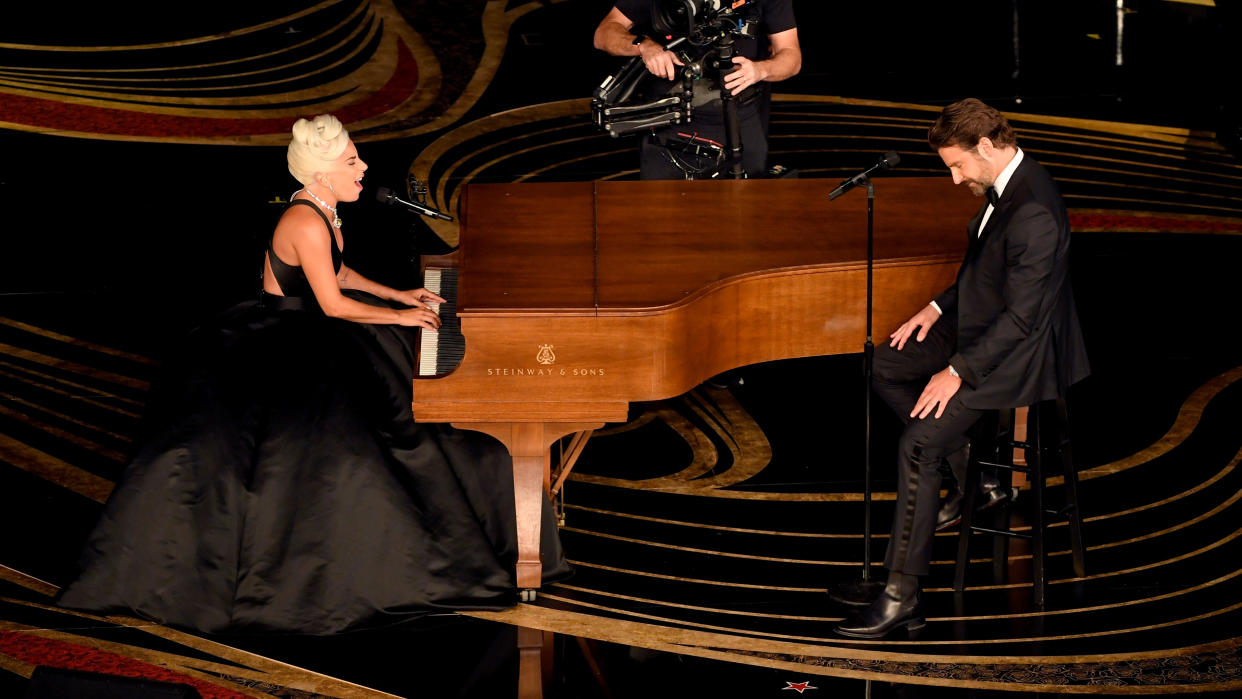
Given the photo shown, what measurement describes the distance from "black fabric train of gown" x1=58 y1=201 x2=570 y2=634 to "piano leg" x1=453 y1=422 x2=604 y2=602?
93 millimetres

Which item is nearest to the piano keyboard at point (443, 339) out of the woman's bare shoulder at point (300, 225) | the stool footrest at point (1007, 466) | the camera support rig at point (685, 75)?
the woman's bare shoulder at point (300, 225)

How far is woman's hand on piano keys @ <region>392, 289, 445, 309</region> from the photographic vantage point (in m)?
5.04

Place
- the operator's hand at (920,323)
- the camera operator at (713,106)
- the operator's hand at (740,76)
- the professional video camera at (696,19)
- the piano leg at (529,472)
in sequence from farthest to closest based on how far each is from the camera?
the camera operator at (713,106), the operator's hand at (740,76), the professional video camera at (696,19), the operator's hand at (920,323), the piano leg at (529,472)

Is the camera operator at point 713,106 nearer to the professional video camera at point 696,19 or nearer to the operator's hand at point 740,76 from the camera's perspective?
the operator's hand at point 740,76

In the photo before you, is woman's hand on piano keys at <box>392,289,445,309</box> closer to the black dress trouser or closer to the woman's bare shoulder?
the woman's bare shoulder

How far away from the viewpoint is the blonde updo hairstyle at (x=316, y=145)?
4.94 meters

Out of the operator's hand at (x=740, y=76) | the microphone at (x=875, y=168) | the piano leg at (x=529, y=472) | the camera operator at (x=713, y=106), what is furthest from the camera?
the camera operator at (x=713, y=106)

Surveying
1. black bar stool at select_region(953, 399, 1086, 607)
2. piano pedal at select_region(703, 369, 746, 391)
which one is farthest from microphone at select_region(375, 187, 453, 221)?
black bar stool at select_region(953, 399, 1086, 607)

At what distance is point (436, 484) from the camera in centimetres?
478

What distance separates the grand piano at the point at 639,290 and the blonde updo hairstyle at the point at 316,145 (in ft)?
1.70

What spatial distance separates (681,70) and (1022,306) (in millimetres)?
1847

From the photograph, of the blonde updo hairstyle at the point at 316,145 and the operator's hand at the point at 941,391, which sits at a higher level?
the blonde updo hairstyle at the point at 316,145

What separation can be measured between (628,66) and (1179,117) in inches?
178

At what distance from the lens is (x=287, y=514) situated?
4.67 meters
